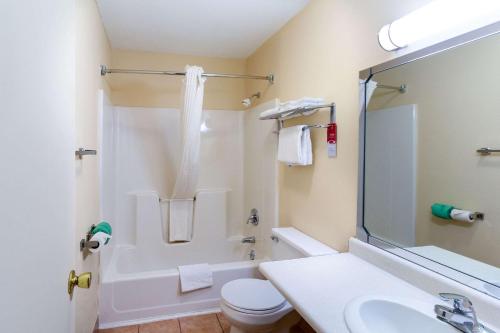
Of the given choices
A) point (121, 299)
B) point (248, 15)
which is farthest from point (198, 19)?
point (121, 299)

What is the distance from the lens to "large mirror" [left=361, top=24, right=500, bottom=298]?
106cm

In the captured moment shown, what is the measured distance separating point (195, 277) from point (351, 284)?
1567 mm

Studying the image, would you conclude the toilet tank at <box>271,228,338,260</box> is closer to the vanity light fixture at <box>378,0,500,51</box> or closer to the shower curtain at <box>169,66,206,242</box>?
the shower curtain at <box>169,66,206,242</box>

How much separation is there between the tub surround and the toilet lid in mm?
485

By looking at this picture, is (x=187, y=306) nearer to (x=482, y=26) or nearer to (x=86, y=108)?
(x=86, y=108)

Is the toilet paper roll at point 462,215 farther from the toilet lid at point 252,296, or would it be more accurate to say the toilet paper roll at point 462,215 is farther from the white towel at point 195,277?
the white towel at point 195,277

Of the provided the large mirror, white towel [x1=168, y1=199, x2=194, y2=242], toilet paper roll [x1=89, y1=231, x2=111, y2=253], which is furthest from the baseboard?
the large mirror

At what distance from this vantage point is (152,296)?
8.02ft

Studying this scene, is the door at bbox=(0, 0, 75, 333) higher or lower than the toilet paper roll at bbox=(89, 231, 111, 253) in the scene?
higher

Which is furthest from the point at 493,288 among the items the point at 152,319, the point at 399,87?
the point at 152,319

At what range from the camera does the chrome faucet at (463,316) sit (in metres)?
0.92

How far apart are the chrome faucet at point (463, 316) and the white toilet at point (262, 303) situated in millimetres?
840

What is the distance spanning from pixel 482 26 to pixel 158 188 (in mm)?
2922

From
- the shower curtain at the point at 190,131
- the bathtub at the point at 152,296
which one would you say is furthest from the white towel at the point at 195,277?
the shower curtain at the point at 190,131
